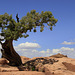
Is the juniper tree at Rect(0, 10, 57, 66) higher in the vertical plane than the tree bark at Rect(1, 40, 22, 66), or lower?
higher

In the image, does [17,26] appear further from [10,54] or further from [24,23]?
[10,54]

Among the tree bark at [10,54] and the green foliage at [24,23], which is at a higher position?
the green foliage at [24,23]

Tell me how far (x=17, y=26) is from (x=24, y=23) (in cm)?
98

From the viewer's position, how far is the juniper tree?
18547 millimetres

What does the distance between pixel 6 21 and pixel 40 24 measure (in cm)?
461

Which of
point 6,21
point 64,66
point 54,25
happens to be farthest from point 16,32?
point 64,66

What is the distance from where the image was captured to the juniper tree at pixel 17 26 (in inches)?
730

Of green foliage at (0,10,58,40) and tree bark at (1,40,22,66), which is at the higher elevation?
green foliage at (0,10,58,40)

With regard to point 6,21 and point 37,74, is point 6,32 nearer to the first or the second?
point 6,21

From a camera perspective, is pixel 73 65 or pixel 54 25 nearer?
pixel 73 65

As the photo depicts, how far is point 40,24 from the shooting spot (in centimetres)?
2006

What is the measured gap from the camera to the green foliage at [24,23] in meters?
18.4

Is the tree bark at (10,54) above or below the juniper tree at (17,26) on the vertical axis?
below

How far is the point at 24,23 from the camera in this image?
1881cm
